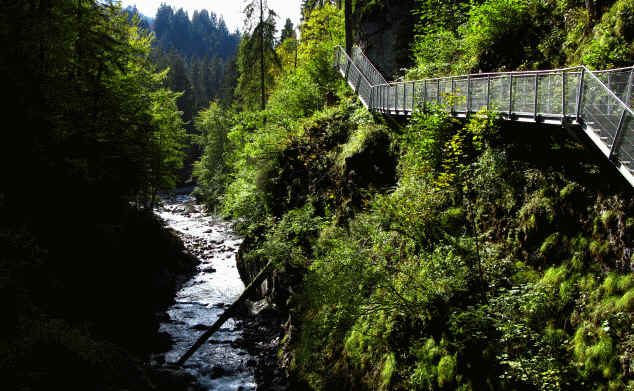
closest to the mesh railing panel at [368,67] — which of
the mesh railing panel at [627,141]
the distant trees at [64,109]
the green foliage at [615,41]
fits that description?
the green foliage at [615,41]

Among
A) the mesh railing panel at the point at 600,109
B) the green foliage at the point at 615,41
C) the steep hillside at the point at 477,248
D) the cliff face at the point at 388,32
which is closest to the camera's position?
the mesh railing panel at the point at 600,109

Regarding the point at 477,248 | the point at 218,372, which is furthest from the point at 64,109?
the point at 477,248

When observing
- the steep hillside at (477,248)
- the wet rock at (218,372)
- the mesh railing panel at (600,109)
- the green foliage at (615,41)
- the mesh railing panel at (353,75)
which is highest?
the mesh railing panel at (353,75)

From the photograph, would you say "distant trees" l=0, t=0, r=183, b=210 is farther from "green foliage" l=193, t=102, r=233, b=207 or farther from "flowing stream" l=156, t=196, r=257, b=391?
"green foliage" l=193, t=102, r=233, b=207

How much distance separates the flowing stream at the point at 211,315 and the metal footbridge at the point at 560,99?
11093 millimetres

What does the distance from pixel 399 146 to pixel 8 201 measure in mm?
11913

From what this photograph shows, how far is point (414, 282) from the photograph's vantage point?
327 inches

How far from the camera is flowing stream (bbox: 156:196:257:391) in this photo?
12195 millimetres

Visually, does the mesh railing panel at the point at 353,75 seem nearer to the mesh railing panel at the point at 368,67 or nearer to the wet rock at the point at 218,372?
the mesh railing panel at the point at 368,67

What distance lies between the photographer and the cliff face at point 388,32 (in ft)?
67.2

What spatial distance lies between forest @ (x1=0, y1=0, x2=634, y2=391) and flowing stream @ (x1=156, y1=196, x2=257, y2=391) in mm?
1323

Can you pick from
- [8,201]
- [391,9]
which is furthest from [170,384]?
[391,9]

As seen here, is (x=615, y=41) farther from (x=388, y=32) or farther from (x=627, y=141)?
(x=388, y=32)

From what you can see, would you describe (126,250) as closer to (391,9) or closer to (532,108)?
(532,108)
